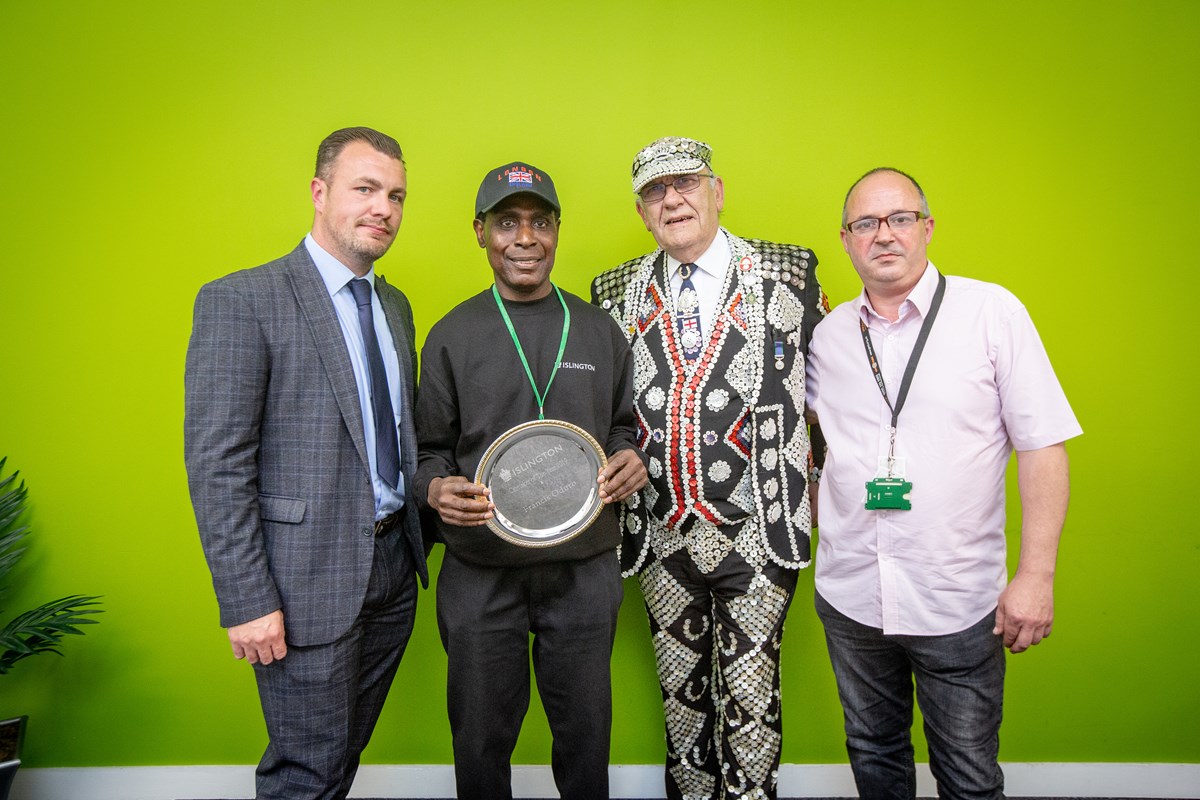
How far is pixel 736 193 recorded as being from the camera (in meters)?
2.86

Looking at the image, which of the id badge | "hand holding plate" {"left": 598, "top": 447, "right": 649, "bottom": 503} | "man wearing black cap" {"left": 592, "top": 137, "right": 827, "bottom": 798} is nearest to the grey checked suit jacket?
"hand holding plate" {"left": 598, "top": 447, "right": 649, "bottom": 503}

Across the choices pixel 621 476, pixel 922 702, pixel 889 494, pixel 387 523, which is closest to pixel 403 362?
pixel 387 523

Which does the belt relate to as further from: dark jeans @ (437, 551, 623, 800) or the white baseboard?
the white baseboard

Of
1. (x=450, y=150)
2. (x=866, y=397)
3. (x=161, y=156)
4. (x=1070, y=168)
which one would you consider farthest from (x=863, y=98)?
(x=161, y=156)

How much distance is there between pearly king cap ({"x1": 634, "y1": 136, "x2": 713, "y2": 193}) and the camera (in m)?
2.20

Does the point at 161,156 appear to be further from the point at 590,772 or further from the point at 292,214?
the point at 590,772

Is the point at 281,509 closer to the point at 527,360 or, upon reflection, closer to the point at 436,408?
the point at 436,408

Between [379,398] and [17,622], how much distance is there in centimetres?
178

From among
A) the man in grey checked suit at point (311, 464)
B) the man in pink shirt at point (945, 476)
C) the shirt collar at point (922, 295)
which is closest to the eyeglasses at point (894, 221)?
the man in pink shirt at point (945, 476)

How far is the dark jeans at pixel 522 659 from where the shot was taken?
80.0 inches

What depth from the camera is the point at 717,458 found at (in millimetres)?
2174

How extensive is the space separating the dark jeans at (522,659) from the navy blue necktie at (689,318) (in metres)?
0.71

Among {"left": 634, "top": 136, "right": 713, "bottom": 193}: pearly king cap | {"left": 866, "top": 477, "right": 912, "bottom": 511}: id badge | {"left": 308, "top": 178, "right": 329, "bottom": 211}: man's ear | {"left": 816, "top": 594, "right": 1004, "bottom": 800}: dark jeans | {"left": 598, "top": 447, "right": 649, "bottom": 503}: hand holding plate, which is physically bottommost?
{"left": 816, "top": 594, "right": 1004, "bottom": 800}: dark jeans

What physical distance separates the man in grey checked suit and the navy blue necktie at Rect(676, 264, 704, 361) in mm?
873
